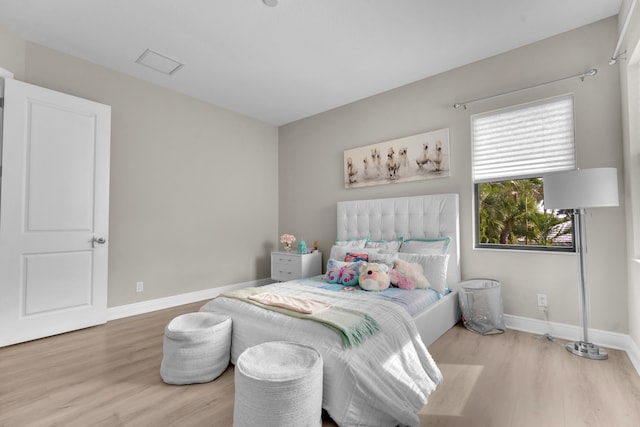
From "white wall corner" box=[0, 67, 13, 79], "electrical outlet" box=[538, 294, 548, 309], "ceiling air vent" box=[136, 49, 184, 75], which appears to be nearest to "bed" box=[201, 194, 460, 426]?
"electrical outlet" box=[538, 294, 548, 309]

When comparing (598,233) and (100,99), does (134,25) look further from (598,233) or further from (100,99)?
(598,233)

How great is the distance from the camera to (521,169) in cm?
306

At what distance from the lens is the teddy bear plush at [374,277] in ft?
9.13

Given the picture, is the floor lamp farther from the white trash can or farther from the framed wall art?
the framed wall art

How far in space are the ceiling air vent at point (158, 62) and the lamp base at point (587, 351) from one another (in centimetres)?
451

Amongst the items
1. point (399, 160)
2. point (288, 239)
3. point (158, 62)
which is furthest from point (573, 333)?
point (158, 62)

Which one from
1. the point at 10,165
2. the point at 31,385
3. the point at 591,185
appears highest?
the point at 10,165

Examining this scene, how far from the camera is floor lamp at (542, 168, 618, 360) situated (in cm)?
224

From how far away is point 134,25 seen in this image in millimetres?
2688

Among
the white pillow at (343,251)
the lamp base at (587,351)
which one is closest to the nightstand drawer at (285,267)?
the white pillow at (343,251)

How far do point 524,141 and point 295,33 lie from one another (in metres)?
2.44

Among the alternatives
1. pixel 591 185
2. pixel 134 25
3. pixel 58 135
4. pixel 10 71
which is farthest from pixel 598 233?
pixel 10 71

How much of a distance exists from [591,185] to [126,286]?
4.48 m

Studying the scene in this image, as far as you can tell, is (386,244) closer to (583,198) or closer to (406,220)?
(406,220)
